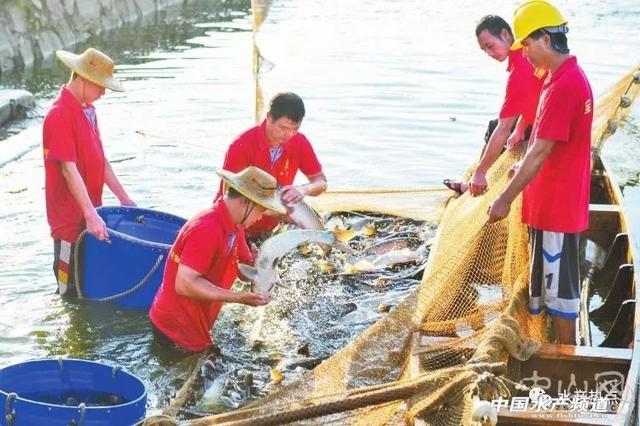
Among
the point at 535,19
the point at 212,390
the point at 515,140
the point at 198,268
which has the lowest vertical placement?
the point at 212,390

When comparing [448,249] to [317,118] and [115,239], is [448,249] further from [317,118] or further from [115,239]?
[317,118]

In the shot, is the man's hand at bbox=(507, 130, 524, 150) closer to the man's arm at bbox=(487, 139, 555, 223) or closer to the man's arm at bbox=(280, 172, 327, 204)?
the man's arm at bbox=(280, 172, 327, 204)

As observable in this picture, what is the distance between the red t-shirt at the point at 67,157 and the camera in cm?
764

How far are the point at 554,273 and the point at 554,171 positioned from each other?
2.33ft

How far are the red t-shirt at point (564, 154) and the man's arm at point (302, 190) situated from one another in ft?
7.35

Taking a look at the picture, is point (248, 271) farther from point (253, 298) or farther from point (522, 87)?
point (522, 87)

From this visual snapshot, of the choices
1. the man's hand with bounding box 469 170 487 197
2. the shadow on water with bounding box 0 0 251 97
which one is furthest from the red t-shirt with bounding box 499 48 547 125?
the shadow on water with bounding box 0 0 251 97

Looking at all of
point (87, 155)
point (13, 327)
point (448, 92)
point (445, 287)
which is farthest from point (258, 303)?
point (448, 92)

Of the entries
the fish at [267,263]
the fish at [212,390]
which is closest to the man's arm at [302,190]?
the fish at [267,263]

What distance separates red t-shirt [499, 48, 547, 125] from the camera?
871 cm

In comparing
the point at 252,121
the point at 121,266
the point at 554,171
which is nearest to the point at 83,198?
the point at 121,266

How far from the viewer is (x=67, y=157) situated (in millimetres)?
7641

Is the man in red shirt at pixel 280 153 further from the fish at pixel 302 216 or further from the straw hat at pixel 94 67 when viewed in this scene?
the straw hat at pixel 94 67

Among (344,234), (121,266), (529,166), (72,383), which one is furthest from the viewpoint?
(344,234)
